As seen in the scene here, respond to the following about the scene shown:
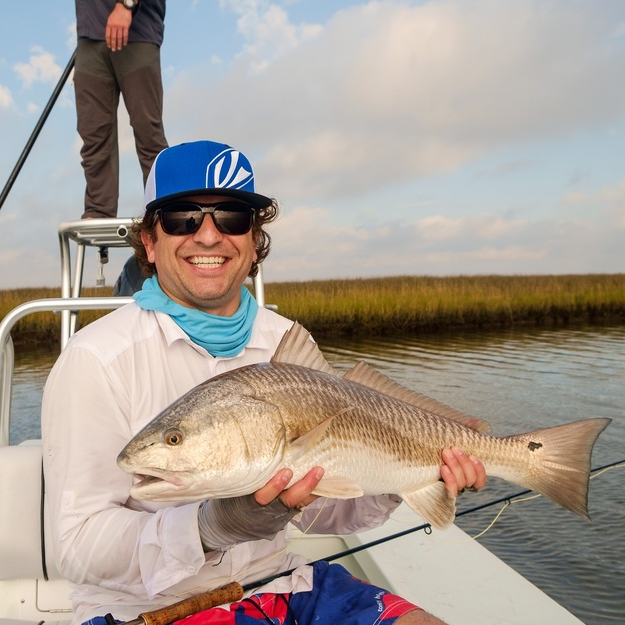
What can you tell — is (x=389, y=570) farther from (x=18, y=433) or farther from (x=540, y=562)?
(x=18, y=433)

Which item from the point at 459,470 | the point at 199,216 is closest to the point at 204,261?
the point at 199,216

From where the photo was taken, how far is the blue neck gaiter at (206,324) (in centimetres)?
248

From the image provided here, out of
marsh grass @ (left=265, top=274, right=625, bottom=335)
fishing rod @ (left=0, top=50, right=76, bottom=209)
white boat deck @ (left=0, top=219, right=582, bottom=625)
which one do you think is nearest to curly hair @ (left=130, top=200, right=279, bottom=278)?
white boat deck @ (left=0, top=219, right=582, bottom=625)

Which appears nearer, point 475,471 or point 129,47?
point 475,471

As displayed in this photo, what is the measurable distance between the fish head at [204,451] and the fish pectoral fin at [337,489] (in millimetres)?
167

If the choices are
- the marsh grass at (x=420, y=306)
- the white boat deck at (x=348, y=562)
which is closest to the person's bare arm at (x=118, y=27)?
the white boat deck at (x=348, y=562)

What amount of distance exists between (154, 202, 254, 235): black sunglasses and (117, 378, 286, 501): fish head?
867mm

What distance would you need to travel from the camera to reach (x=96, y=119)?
17.3 ft

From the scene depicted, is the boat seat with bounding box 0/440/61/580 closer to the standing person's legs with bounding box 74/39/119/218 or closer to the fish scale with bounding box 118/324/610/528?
the fish scale with bounding box 118/324/610/528

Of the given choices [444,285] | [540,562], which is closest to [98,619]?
[540,562]

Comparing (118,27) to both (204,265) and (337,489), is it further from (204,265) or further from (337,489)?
(337,489)

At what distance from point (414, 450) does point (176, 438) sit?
2.92ft

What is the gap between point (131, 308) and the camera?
2.51 m

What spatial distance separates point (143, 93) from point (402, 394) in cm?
369
